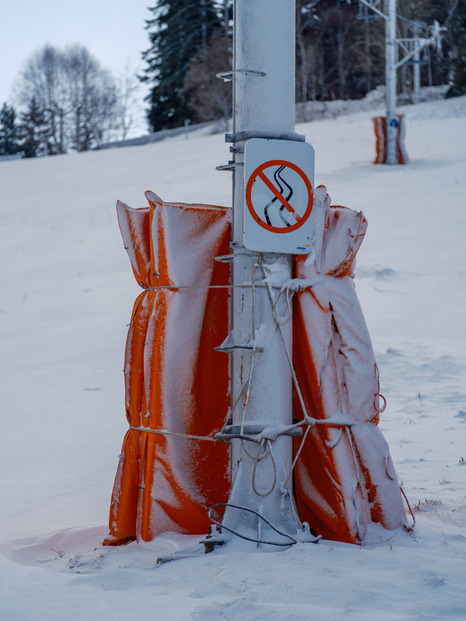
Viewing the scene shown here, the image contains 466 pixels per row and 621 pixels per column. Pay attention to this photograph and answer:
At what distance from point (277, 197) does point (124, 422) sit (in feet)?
10.6

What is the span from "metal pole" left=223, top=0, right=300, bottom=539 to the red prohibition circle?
0.12m

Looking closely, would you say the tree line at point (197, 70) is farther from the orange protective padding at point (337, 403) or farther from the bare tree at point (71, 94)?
the orange protective padding at point (337, 403)

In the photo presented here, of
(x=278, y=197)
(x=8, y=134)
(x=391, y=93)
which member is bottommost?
(x=278, y=197)

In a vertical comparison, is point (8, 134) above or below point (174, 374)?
above

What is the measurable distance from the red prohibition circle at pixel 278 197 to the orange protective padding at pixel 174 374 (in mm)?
444

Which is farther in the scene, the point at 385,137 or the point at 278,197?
the point at 385,137

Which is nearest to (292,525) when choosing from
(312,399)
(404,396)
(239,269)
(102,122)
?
(312,399)

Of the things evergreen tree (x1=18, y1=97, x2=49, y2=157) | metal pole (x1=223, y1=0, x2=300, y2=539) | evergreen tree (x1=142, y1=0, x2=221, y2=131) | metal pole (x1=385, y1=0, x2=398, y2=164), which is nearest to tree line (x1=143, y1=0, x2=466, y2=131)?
evergreen tree (x1=142, y1=0, x2=221, y2=131)

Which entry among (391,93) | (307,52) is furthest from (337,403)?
(307,52)

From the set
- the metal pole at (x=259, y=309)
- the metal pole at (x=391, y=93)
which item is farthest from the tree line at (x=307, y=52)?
the metal pole at (x=259, y=309)

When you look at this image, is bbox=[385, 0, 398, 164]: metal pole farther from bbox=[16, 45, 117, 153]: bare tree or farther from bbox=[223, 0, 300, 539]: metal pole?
bbox=[16, 45, 117, 153]: bare tree

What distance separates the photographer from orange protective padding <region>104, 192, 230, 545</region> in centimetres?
396

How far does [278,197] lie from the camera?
149 inches

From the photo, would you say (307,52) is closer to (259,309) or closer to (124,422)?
(124,422)
